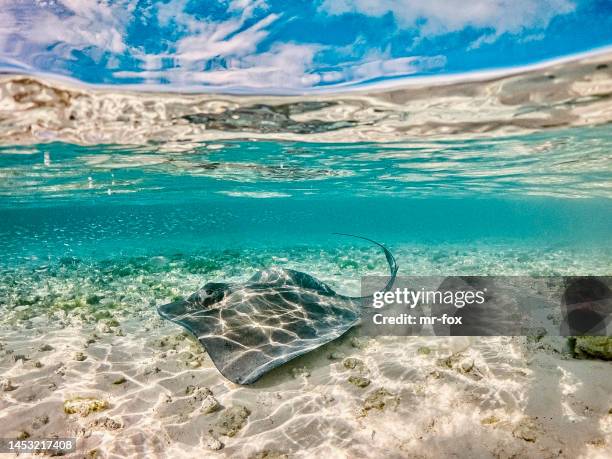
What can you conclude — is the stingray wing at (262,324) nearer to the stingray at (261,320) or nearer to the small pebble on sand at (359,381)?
the stingray at (261,320)

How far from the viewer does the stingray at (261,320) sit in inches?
201

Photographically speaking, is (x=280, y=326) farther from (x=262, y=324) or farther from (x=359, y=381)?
(x=359, y=381)

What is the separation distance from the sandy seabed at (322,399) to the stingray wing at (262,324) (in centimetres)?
53

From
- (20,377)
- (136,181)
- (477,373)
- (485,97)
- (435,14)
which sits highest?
(435,14)

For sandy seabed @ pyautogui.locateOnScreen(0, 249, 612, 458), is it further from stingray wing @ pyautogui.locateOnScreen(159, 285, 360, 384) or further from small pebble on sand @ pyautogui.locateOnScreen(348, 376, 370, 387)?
stingray wing @ pyautogui.locateOnScreen(159, 285, 360, 384)

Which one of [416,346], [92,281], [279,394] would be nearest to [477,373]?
[416,346]

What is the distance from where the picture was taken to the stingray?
5.11 meters

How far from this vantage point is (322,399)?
16.6ft

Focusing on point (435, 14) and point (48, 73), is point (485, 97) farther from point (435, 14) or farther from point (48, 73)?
point (48, 73)

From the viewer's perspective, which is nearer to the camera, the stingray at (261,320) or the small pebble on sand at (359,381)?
the stingray at (261,320)

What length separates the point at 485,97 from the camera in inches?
351

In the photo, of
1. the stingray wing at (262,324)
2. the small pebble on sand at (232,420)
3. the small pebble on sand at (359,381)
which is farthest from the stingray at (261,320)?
the small pebble on sand at (359,381)

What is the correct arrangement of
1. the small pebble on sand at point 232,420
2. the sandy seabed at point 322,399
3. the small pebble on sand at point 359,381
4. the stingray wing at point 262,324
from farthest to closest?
the small pebble on sand at point 359,381
the stingray wing at point 262,324
the small pebble on sand at point 232,420
the sandy seabed at point 322,399

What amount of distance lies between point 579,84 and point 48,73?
11560mm
